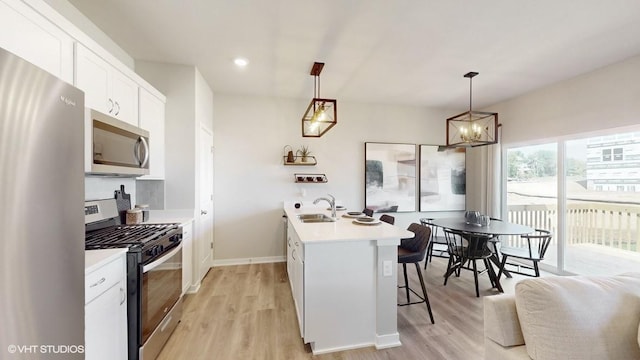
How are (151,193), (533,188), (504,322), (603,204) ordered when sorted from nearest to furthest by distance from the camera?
(504,322)
(151,193)
(603,204)
(533,188)

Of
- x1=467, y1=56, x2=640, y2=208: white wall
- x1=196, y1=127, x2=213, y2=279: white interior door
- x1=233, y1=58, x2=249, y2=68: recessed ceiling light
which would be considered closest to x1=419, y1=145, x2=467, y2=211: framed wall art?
x1=467, y1=56, x2=640, y2=208: white wall

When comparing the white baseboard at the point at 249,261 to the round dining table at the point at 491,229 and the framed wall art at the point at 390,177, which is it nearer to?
the framed wall art at the point at 390,177

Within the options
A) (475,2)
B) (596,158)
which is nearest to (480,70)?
(475,2)

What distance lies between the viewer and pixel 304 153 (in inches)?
159

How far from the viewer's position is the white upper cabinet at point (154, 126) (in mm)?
2443

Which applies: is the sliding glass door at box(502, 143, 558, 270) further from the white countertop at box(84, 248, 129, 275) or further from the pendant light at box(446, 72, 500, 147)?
the white countertop at box(84, 248, 129, 275)

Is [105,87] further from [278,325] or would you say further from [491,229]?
[491,229]

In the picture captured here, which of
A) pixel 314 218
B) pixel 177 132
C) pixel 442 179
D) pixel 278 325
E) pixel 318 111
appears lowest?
pixel 278 325

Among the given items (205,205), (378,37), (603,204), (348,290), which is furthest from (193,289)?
(603,204)

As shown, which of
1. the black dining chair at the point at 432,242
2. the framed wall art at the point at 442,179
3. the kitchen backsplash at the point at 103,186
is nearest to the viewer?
the kitchen backsplash at the point at 103,186

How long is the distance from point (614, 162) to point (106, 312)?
5243 millimetres

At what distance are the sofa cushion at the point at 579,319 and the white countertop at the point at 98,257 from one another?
6.80ft

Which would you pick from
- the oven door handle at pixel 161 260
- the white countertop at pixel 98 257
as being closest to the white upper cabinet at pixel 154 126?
the oven door handle at pixel 161 260

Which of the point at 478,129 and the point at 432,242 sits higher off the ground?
the point at 478,129
